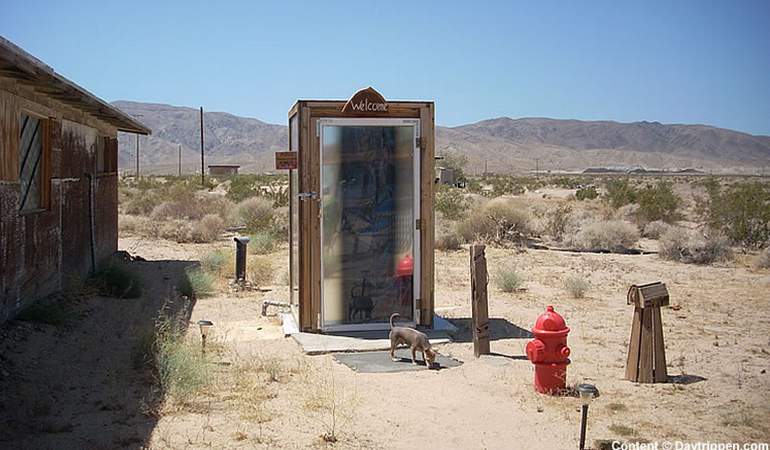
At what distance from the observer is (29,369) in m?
7.85

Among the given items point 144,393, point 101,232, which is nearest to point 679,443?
point 144,393

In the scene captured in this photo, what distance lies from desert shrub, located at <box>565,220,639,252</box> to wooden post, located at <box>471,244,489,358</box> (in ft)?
42.5

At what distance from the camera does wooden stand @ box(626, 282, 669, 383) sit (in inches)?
309

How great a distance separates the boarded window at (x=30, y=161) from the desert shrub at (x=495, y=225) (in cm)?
1340

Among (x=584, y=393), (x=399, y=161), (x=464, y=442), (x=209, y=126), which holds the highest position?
(x=209, y=126)

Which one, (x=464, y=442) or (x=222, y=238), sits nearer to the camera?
(x=464, y=442)

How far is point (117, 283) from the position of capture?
512 inches

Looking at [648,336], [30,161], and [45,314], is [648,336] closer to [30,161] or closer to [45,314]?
[45,314]

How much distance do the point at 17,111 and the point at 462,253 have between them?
13.0 meters

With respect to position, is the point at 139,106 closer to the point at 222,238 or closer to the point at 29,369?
the point at 222,238

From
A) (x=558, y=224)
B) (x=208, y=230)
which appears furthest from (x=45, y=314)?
(x=558, y=224)

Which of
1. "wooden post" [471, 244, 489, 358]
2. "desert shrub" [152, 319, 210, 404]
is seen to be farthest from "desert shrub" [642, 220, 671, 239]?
"desert shrub" [152, 319, 210, 404]

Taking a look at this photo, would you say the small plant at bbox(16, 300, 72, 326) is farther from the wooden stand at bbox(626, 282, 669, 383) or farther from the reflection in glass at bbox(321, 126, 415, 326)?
the wooden stand at bbox(626, 282, 669, 383)

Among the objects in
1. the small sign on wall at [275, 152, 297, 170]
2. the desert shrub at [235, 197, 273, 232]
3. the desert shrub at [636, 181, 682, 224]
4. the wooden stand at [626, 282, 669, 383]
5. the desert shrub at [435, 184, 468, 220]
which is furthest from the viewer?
the desert shrub at [636, 181, 682, 224]
